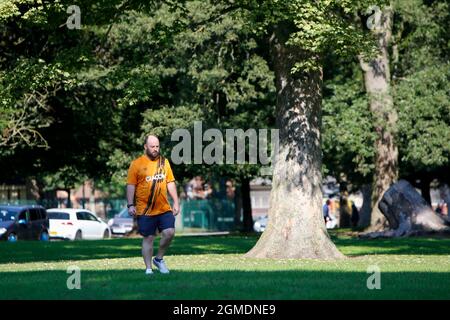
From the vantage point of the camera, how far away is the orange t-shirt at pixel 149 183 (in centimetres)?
1534

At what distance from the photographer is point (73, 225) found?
1928 inches

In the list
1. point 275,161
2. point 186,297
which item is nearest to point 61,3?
point 275,161

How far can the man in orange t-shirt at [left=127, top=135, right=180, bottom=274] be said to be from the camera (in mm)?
15336

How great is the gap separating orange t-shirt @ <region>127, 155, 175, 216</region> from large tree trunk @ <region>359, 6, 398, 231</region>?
25319mm

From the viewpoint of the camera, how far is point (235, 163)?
45.7 meters

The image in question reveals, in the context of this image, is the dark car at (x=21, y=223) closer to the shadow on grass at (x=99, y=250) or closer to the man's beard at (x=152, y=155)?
the shadow on grass at (x=99, y=250)

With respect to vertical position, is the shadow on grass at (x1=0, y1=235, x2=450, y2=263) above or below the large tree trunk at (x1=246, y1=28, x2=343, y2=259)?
below

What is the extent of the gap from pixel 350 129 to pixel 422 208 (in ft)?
20.3

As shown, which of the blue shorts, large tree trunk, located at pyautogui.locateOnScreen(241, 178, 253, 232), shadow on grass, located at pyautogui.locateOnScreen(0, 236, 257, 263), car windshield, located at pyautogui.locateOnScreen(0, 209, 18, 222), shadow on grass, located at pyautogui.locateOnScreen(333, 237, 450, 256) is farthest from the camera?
large tree trunk, located at pyautogui.locateOnScreen(241, 178, 253, 232)

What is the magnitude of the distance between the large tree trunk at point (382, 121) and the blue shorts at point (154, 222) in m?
25.2

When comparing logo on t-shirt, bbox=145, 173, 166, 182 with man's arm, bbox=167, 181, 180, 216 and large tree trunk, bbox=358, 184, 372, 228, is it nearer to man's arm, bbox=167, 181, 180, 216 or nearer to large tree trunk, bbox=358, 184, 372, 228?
man's arm, bbox=167, 181, 180, 216

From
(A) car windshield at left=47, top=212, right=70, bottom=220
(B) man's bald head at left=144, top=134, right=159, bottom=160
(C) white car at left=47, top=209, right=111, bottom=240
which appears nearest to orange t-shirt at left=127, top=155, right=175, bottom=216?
(B) man's bald head at left=144, top=134, right=159, bottom=160

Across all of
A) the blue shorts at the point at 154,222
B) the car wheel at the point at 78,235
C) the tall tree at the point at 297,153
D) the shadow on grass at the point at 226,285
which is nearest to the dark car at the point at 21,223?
the car wheel at the point at 78,235

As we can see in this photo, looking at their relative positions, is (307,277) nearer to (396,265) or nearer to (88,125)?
(396,265)
